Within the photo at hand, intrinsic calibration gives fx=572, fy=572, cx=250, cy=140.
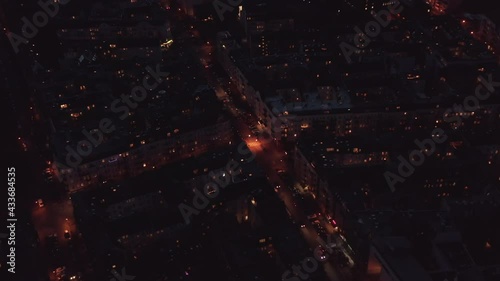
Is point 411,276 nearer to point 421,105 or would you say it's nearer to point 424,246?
point 424,246

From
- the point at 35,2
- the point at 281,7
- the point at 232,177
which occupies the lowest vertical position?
the point at 232,177

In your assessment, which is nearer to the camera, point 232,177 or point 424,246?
point 424,246

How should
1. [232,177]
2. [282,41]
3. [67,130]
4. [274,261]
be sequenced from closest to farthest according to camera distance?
[274,261]
[232,177]
[67,130]
[282,41]

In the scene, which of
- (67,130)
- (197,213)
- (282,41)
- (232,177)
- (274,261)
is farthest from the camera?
(282,41)

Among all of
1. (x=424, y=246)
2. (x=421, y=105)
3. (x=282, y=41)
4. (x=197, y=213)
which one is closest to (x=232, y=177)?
(x=197, y=213)

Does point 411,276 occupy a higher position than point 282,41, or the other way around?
point 282,41

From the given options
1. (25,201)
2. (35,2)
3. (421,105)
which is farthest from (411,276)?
(35,2)
